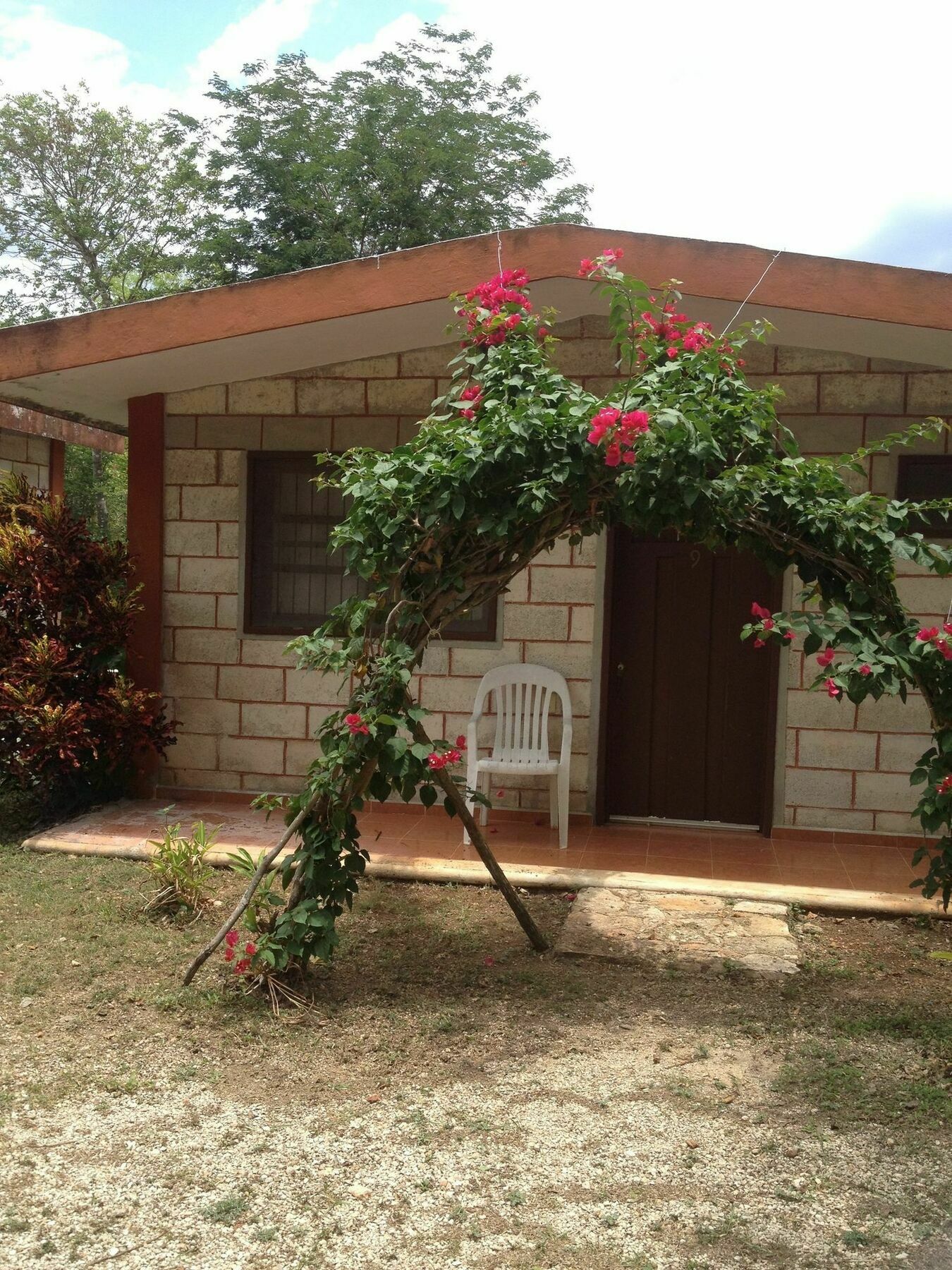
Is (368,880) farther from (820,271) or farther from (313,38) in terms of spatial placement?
(313,38)

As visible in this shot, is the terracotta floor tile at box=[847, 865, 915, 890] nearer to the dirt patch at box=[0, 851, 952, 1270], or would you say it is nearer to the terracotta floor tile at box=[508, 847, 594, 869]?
the dirt patch at box=[0, 851, 952, 1270]

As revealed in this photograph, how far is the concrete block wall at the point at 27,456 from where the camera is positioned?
31.6ft

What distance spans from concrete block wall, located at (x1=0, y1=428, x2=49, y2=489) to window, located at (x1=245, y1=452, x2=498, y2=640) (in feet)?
10.4

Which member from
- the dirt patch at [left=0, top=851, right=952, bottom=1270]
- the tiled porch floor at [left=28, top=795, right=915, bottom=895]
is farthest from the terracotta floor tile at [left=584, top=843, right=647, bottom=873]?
the dirt patch at [left=0, top=851, right=952, bottom=1270]

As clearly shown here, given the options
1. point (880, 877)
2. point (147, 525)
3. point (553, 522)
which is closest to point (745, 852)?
point (880, 877)

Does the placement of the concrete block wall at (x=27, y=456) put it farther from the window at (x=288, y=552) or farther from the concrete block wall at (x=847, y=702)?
the concrete block wall at (x=847, y=702)

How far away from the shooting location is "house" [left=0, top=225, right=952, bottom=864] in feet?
20.1

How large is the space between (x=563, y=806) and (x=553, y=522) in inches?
102

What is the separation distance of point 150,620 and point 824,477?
468cm

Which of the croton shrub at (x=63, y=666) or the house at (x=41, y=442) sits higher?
the house at (x=41, y=442)

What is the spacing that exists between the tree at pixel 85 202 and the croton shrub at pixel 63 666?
1652 cm

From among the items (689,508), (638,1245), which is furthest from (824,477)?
(638,1245)

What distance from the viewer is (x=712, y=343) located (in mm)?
4109

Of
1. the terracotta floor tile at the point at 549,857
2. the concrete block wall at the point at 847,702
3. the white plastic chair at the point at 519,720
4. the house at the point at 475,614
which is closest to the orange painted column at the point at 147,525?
the house at the point at 475,614
